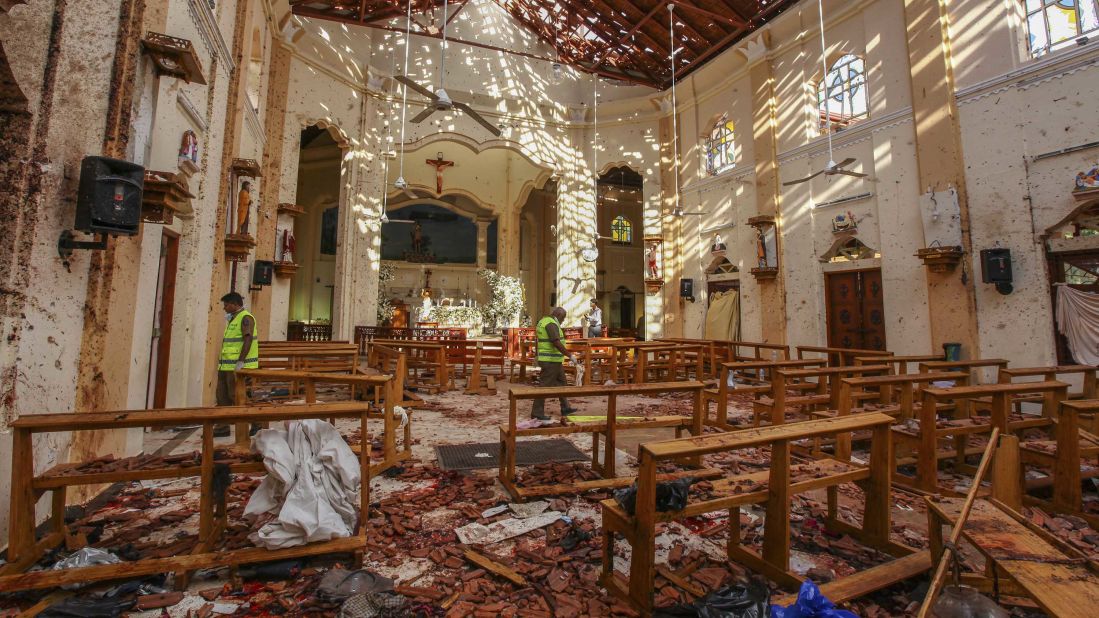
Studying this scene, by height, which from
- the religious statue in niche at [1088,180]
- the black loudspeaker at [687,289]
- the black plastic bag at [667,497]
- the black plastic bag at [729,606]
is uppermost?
the religious statue in niche at [1088,180]

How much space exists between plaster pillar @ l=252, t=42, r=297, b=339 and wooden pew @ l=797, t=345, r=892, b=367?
10853mm

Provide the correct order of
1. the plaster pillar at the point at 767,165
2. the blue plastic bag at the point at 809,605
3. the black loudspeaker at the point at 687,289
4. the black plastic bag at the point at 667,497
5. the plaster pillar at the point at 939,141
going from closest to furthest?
the blue plastic bag at the point at 809,605
the black plastic bag at the point at 667,497
the plaster pillar at the point at 939,141
the plaster pillar at the point at 767,165
the black loudspeaker at the point at 687,289

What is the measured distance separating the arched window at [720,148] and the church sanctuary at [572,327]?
14 cm

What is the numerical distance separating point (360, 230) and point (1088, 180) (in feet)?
49.6

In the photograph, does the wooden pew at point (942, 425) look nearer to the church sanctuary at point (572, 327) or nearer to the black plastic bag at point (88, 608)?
the church sanctuary at point (572, 327)

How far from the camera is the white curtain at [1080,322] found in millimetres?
6914

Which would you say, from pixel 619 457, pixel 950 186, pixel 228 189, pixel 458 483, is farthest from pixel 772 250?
pixel 228 189

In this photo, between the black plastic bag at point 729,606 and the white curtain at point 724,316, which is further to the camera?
the white curtain at point 724,316

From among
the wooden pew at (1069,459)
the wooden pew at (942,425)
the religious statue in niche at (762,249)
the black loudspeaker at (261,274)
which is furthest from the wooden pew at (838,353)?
the black loudspeaker at (261,274)

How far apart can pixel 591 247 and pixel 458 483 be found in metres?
13.2

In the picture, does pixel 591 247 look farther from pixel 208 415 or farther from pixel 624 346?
pixel 208 415

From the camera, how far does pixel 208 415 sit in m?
2.51

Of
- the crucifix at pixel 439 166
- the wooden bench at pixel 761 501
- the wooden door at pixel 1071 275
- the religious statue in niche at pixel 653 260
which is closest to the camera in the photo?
the wooden bench at pixel 761 501

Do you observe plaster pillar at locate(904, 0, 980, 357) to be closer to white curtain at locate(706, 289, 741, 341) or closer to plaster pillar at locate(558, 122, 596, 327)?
white curtain at locate(706, 289, 741, 341)
